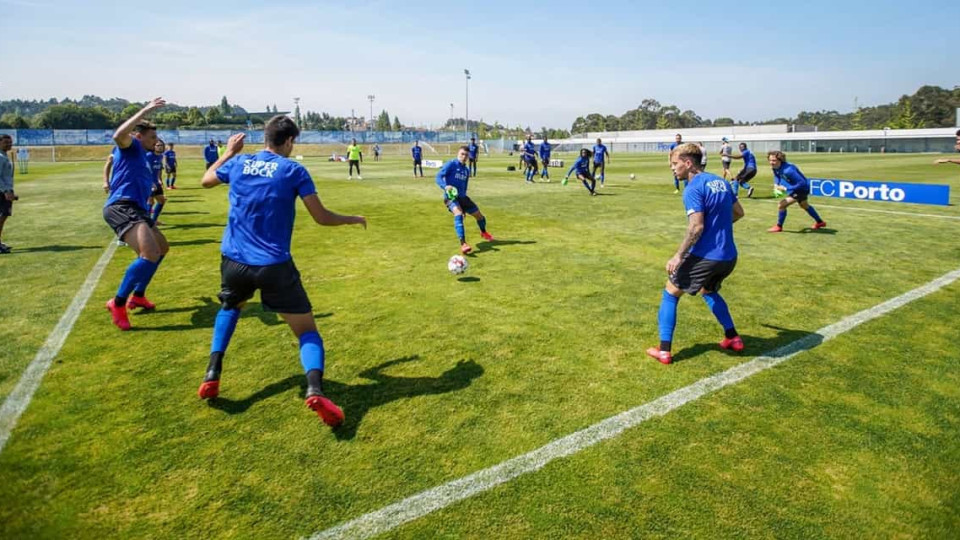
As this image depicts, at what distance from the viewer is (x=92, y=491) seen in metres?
3.32

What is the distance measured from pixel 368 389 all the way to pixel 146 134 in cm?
489

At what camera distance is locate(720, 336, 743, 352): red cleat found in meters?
5.45

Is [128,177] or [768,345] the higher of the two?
[128,177]

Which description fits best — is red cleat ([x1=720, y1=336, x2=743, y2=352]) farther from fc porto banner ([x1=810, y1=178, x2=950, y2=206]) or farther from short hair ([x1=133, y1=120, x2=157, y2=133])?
fc porto banner ([x1=810, y1=178, x2=950, y2=206])

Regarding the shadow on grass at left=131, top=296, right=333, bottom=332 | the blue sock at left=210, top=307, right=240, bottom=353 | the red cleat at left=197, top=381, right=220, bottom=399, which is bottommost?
the red cleat at left=197, top=381, right=220, bottom=399

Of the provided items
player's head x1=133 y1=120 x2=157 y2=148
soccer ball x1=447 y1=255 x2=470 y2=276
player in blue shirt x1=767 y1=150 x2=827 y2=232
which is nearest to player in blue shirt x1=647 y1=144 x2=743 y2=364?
soccer ball x1=447 y1=255 x2=470 y2=276

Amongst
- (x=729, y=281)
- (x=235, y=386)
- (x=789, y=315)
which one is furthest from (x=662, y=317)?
(x=235, y=386)

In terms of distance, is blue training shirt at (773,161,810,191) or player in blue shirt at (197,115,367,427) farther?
blue training shirt at (773,161,810,191)

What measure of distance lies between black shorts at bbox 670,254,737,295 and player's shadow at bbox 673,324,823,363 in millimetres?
723

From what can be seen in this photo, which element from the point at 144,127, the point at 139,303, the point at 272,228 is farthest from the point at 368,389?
the point at 144,127

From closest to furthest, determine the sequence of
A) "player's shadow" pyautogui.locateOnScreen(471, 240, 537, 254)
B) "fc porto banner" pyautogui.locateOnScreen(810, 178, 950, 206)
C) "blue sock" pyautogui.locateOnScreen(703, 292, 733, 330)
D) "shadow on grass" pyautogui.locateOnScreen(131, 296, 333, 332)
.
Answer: "blue sock" pyautogui.locateOnScreen(703, 292, 733, 330)
"shadow on grass" pyautogui.locateOnScreen(131, 296, 333, 332)
"player's shadow" pyautogui.locateOnScreen(471, 240, 537, 254)
"fc porto banner" pyautogui.locateOnScreen(810, 178, 950, 206)

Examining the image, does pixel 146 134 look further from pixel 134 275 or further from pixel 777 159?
pixel 777 159

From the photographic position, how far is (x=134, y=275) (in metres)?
6.32

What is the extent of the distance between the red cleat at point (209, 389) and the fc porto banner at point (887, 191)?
2004 cm
